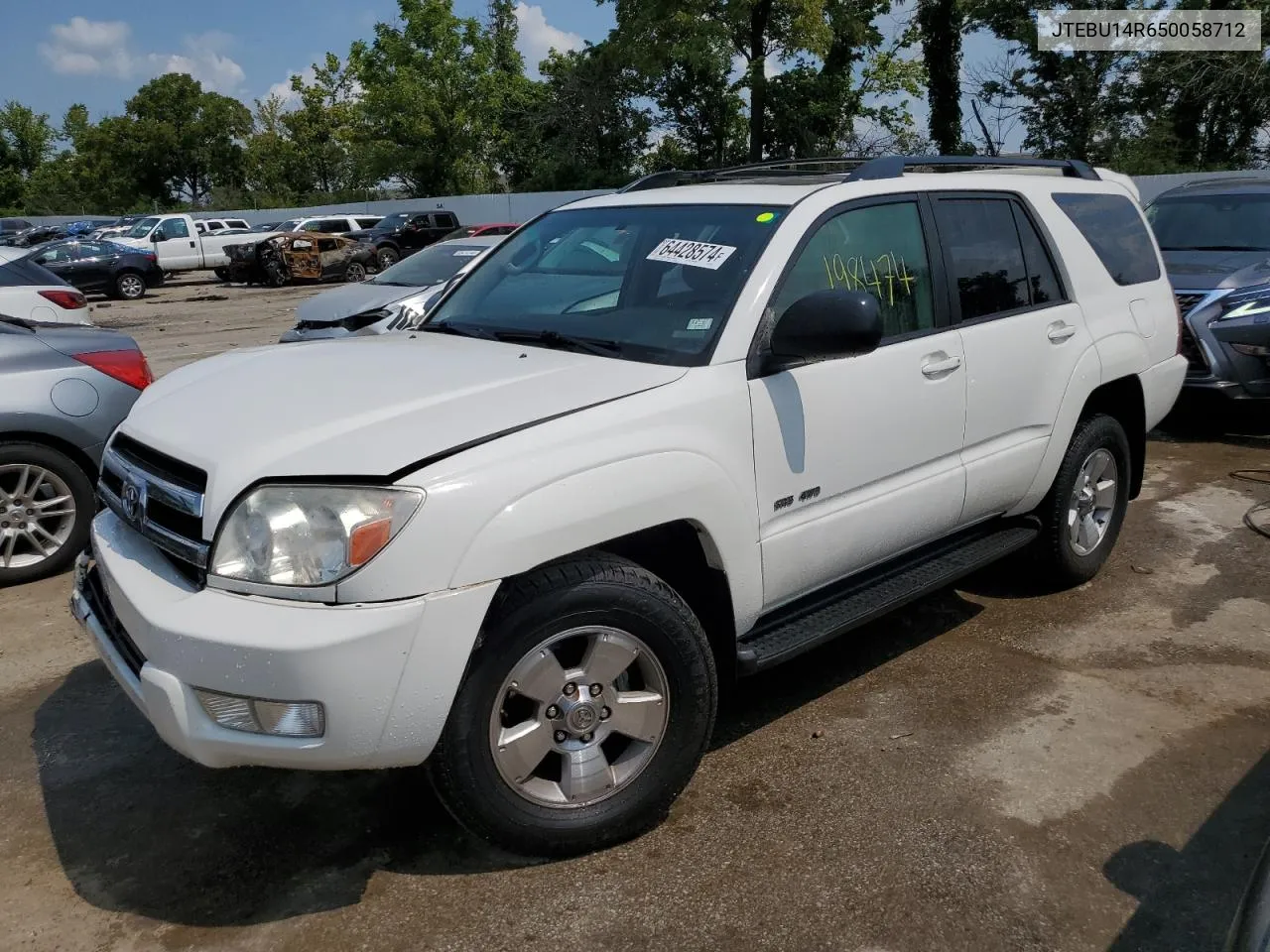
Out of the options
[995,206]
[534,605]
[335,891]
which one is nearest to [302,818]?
[335,891]

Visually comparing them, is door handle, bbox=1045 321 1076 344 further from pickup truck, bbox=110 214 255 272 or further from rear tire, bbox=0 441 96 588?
pickup truck, bbox=110 214 255 272

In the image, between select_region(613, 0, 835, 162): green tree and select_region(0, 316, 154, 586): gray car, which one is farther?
select_region(613, 0, 835, 162): green tree

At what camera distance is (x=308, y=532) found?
248cm

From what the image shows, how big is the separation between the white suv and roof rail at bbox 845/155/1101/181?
0.10 feet

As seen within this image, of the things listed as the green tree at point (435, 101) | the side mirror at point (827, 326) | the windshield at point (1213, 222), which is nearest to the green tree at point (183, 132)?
the green tree at point (435, 101)

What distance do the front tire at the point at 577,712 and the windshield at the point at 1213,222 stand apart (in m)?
7.76

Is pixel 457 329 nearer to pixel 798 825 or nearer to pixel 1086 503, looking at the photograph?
pixel 798 825

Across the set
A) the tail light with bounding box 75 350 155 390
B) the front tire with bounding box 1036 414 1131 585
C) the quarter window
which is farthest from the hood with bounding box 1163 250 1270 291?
the tail light with bounding box 75 350 155 390

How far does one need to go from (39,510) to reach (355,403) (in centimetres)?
320

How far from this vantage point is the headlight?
244 cm

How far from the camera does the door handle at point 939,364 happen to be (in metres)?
3.68

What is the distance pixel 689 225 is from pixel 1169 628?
2734 millimetres

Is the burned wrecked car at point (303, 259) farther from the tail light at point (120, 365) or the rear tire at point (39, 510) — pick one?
the rear tire at point (39, 510)

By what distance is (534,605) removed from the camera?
2609mm
